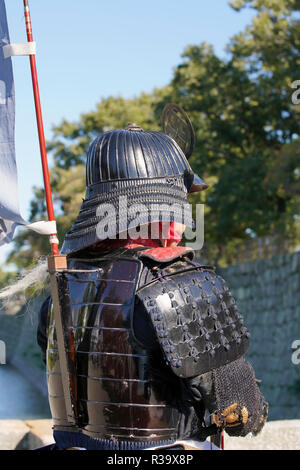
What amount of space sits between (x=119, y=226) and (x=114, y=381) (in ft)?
1.79

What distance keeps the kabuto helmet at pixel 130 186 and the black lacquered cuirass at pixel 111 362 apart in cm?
15

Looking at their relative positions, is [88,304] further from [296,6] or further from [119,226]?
[296,6]

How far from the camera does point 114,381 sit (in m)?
2.37

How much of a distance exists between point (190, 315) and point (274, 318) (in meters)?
11.4

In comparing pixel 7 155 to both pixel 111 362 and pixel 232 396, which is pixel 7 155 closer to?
pixel 111 362

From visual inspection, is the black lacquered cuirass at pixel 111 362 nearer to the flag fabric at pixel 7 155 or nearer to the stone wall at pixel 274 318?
the flag fabric at pixel 7 155

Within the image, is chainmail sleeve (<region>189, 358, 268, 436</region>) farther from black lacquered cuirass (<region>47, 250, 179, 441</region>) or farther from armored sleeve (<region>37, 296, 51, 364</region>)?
armored sleeve (<region>37, 296, 51, 364</region>)

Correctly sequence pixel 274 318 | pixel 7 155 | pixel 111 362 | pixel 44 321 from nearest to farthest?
pixel 111 362, pixel 7 155, pixel 44 321, pixel 274 318

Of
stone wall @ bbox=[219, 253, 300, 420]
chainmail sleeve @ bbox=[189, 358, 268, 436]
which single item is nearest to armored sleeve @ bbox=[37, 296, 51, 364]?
chainmail sleeve @ bbox=[189, 358, 268, 436]

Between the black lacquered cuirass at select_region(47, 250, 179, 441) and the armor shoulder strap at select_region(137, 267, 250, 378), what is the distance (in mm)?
107

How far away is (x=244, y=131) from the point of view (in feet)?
52.5

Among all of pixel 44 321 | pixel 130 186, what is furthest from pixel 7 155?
pixel 44 321

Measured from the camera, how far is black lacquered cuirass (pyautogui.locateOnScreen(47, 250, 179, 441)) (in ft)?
7.73
